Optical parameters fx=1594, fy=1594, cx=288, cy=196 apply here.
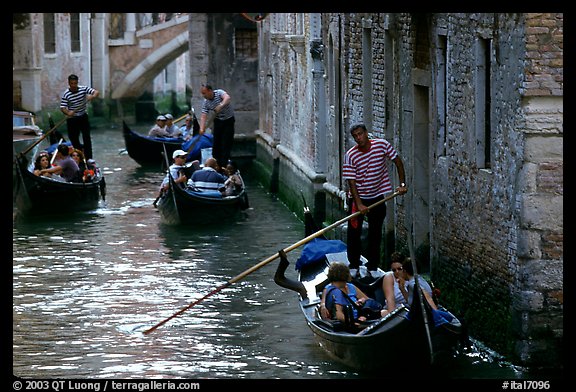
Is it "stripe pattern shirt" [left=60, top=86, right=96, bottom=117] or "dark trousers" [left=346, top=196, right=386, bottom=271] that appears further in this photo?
"stripe pattern shirt" [left=60, top=86, right=96, bottom=117]

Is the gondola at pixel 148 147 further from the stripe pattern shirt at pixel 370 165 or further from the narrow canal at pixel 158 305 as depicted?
the stripe pattern shirt at pixel 370 165

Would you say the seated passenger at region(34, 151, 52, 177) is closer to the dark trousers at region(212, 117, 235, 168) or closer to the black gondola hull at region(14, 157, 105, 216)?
the black gondola hull at region(14, 157, 105, 216)

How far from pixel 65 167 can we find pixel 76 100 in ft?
2.97

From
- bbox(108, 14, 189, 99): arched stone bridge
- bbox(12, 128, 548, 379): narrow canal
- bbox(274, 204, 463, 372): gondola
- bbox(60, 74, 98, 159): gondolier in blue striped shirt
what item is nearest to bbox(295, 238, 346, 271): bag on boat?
bbox(12, 128, 548, 379): narrow canal

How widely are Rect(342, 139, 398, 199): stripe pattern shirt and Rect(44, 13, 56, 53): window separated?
13.6 metres

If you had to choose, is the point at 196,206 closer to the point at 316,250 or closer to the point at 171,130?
the point at 316,250

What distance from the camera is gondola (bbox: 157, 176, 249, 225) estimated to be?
10953 mm

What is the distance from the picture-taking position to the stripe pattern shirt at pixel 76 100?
12445mm

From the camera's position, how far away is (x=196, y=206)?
434 inches

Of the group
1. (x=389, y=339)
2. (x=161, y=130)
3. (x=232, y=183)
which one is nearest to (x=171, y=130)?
(x=161, y=130)

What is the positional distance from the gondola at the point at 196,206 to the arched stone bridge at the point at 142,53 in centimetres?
1046
